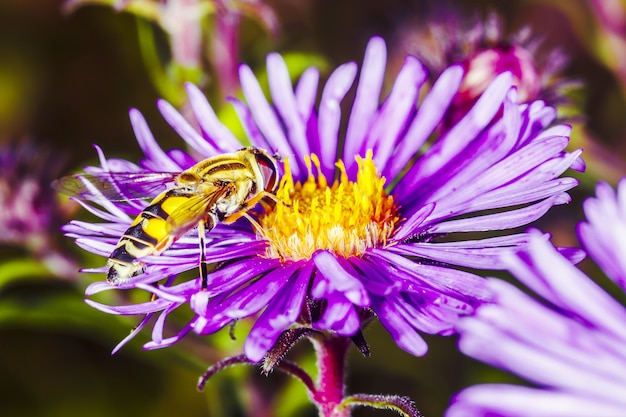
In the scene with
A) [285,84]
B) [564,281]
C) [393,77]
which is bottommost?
[564,281]

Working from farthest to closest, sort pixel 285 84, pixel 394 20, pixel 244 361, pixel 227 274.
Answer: pixel 394 20 → pixel 285 84 → pixel 227 274 → pixel 244 361

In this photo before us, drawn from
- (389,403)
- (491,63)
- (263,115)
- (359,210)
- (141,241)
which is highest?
(491,63)

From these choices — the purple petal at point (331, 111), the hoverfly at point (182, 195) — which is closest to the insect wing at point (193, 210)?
the hoverfly at point (182, 195)

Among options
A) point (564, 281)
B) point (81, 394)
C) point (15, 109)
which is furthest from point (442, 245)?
point (15, 109)

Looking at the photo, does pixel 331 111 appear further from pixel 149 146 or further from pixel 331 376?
pixel 331 376

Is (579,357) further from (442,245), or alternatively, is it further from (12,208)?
(12,208)

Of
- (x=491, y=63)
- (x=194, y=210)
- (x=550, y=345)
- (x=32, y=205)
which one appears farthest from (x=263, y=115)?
(x=550, y=345)

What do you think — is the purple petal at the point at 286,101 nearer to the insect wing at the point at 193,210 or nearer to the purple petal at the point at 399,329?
the insect wing at the point at 193,210
